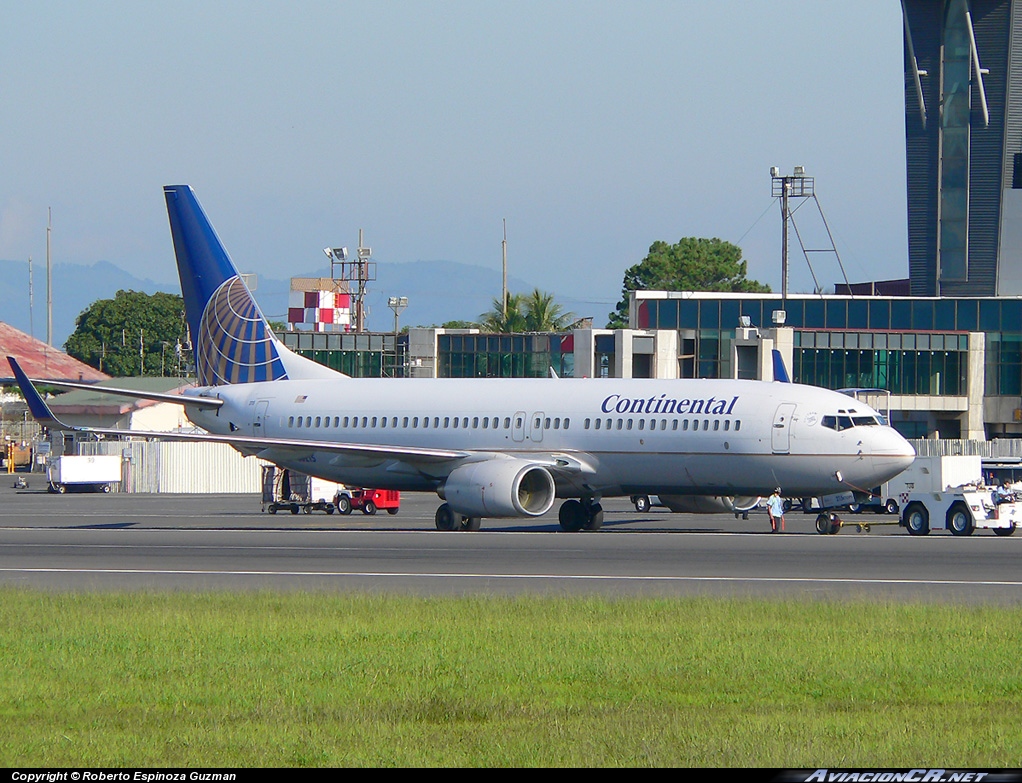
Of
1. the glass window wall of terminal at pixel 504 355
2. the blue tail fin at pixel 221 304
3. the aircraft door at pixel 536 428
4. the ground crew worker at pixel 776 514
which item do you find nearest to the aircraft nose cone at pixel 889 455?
the ground crew worker at pixel 776 514

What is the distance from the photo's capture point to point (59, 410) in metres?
96.4

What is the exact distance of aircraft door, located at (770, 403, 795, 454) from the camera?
1452 inches

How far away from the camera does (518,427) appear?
40.8 meters

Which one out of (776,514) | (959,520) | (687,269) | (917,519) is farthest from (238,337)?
(687,269)

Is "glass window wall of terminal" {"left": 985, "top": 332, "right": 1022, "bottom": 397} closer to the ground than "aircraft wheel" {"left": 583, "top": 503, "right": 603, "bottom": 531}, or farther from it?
farther from it

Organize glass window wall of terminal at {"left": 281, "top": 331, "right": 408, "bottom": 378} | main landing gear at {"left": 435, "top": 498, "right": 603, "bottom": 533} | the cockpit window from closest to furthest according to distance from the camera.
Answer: the cockpit window, main landing gear at {"left": 435, "top": 498, "right": 603, "bottom": 533}, glass window wall of terminal at {"left": 281, "top": 331, "right": 408, "bottom": 378}

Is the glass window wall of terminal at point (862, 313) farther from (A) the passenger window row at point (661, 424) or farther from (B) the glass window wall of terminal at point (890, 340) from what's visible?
(A) the passenger window row at point (661, 424)

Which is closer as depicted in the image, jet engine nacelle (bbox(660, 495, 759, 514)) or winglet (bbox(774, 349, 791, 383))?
jet engine nacelle (bbox(660, 495, 759, 514))

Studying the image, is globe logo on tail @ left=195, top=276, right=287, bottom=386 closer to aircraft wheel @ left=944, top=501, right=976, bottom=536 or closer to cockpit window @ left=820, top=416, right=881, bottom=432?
cockpit window @ left=820, top=416, right=881, bottom=432

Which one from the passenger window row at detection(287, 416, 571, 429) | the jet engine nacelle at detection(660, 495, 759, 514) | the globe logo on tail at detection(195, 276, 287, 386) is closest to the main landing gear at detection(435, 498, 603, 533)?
the jet engine nacelle at detection(660, 495, 759, 514)

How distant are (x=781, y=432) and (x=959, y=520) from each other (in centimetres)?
574

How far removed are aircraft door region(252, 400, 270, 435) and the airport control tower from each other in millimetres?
64102

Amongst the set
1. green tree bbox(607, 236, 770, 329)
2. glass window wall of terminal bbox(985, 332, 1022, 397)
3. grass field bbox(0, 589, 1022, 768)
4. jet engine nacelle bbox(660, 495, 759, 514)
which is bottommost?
grass field bbox(0, 589, 1022, 768)

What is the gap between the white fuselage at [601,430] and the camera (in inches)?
1454
